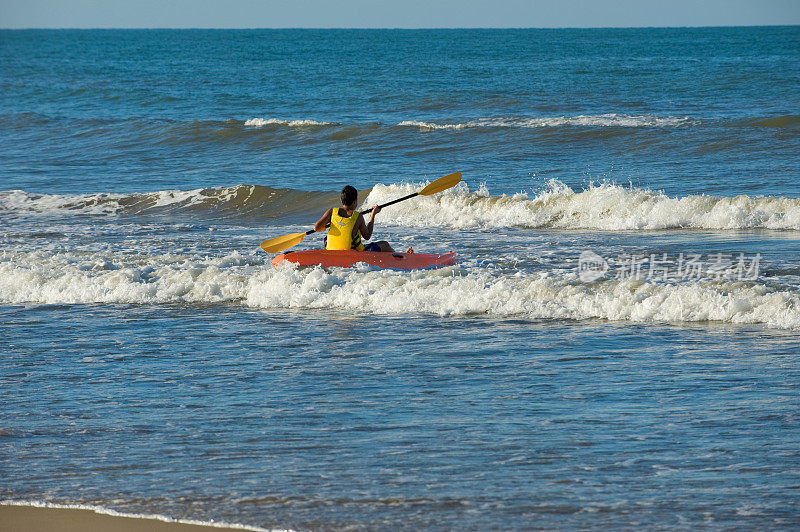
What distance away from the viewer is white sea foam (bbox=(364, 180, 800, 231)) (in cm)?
1297

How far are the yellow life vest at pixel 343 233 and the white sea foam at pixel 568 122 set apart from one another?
14.0 metres

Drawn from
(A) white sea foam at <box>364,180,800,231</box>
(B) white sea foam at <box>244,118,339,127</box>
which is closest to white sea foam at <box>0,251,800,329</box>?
(A) white sea foam at <box>364,180,800,231</box>

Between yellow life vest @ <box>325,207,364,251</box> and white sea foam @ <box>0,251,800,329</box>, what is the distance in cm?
31

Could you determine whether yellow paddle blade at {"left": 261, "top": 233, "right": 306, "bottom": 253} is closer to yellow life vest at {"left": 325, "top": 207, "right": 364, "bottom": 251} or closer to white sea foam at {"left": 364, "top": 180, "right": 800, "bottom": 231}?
yellow life vest at {"left": 325, "top": 207, "right": 364, "bottom": 251}

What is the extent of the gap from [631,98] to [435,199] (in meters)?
17.0

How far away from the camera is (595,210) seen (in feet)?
45.8

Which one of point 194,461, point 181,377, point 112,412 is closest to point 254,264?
point 181,377

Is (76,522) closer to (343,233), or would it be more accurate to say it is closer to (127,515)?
(127,515)

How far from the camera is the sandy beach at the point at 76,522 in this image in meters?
4.06

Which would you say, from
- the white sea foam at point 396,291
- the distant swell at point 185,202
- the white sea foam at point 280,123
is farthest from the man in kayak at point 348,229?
the white sea foam at point 280,123

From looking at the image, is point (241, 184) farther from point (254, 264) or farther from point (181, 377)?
point (181, 377)

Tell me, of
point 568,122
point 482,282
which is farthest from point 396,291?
point 568,122

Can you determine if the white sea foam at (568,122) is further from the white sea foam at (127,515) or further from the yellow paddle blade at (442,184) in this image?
the white sea foam at (127,515)

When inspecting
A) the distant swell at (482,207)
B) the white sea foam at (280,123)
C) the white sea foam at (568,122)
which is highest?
the white sea foam at (568,122)
